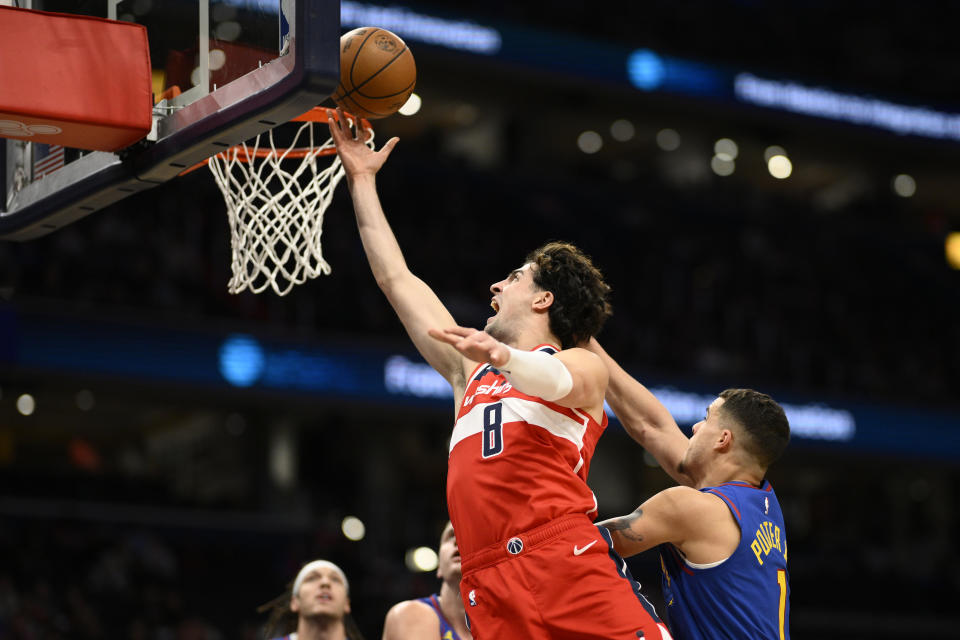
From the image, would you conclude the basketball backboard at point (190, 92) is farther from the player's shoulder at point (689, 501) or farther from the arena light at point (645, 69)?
the arena light at point (645, 69)

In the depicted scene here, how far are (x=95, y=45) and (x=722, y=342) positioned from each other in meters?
14.2

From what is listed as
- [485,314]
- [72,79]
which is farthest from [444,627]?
[485,314]

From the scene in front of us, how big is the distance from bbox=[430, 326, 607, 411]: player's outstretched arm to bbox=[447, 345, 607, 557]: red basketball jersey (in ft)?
0.30

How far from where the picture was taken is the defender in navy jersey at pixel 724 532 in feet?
12.8

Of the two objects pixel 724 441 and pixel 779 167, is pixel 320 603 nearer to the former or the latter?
pixel 724 441

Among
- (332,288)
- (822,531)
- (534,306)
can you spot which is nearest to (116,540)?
(332,288)

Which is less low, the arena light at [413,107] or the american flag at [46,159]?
the arena light at [413,107]

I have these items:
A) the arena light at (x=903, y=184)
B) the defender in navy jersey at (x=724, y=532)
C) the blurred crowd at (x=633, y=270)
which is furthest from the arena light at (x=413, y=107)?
the defender in navy jersey at (x=724, y=532)

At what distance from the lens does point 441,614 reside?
542 centimetres

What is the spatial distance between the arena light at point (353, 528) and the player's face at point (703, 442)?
442 inches

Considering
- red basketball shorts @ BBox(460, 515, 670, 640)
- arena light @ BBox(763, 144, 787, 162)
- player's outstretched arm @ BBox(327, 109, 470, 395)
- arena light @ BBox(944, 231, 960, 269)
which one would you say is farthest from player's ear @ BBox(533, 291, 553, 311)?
arena light @ BBox(763, 144, 787, 162)

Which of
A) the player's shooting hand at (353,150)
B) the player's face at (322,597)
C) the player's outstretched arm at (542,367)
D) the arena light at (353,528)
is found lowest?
the player's face at (322,597)

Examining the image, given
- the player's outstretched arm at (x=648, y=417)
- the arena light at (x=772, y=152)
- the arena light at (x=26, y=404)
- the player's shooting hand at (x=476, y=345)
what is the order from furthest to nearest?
the arena light at (x=772, y=152) → the arena light at (x=26, y=404) → the player's outstretched arm at (x=648, y=417) → the player's shooting hand at (x=476, y=345)

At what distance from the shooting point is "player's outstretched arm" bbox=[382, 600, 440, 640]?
5297 millimetres
